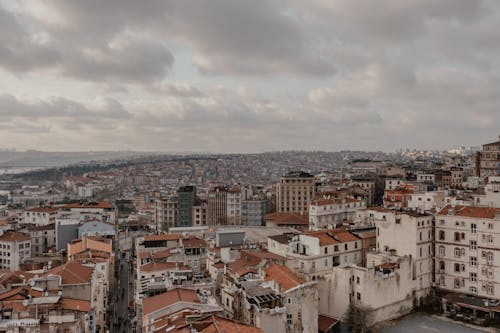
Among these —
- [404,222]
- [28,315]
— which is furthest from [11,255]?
[404,222]

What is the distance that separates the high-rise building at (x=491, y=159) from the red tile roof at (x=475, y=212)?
120 ft

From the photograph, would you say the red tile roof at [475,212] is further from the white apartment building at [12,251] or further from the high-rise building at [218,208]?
the high-rise building at [218,208]

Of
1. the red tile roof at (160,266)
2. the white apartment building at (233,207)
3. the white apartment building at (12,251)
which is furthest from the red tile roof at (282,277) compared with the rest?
the white apartment building at (233,207)

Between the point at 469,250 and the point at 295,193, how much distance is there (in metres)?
48.6

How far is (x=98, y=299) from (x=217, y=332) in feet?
60.3

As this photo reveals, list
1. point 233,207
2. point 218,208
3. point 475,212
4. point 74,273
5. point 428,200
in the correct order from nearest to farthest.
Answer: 1. point 74,273
2. point 475,212
3. point 428,200
4. point 233,207
5. point 218,208

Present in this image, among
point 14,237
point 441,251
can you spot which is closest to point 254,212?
point 14,237

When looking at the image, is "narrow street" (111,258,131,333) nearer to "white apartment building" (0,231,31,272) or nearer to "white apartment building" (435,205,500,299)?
"white apartment building" (0,231,31,272)

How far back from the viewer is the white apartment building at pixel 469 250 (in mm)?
36438

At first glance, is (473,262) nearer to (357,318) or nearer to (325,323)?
(357,318)

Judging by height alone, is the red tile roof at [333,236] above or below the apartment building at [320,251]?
above

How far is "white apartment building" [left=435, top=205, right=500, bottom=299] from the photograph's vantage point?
36438 millimetres

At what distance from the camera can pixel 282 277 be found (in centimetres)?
3003

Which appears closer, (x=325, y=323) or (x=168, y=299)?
(x=168, y=299)
